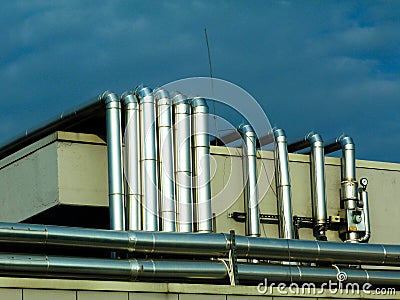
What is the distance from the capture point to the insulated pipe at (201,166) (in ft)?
73.0

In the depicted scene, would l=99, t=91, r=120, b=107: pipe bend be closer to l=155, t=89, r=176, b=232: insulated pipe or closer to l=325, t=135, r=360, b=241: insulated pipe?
l=155, t=89, r=176, b=232: insulated pipe

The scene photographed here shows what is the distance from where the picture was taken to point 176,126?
22.7 meters

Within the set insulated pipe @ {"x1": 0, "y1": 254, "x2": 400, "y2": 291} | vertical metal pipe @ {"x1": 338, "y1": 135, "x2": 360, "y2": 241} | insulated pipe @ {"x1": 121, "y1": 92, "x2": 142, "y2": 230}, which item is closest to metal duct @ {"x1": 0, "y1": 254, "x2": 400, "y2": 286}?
insulated pipe @ {"x1": 0, "y1": 254, "x2": 400, "y2": 291}

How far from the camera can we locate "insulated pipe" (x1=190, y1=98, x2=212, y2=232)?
22.2m

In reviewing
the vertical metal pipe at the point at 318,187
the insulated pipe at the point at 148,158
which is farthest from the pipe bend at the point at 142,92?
the vertical metal pipe at the point at 318,187

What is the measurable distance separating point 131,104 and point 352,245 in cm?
493

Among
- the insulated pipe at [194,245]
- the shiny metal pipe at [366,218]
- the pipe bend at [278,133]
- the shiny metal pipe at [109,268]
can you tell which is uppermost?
the pipe bend at [278,133]

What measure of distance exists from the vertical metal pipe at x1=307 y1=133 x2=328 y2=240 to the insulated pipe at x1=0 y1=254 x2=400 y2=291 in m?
2.79

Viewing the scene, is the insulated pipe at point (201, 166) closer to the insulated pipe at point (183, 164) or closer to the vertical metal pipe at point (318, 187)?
the insulated pipe at point (183, 164)

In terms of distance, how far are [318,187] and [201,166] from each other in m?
3.10

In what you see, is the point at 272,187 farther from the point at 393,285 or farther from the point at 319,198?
the point at 393,285

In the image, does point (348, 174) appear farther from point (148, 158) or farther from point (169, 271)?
point (169, 271)

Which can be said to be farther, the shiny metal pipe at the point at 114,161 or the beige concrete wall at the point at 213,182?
the beige concrete wall at the point at 213,182

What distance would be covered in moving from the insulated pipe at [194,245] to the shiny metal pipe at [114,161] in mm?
2357
